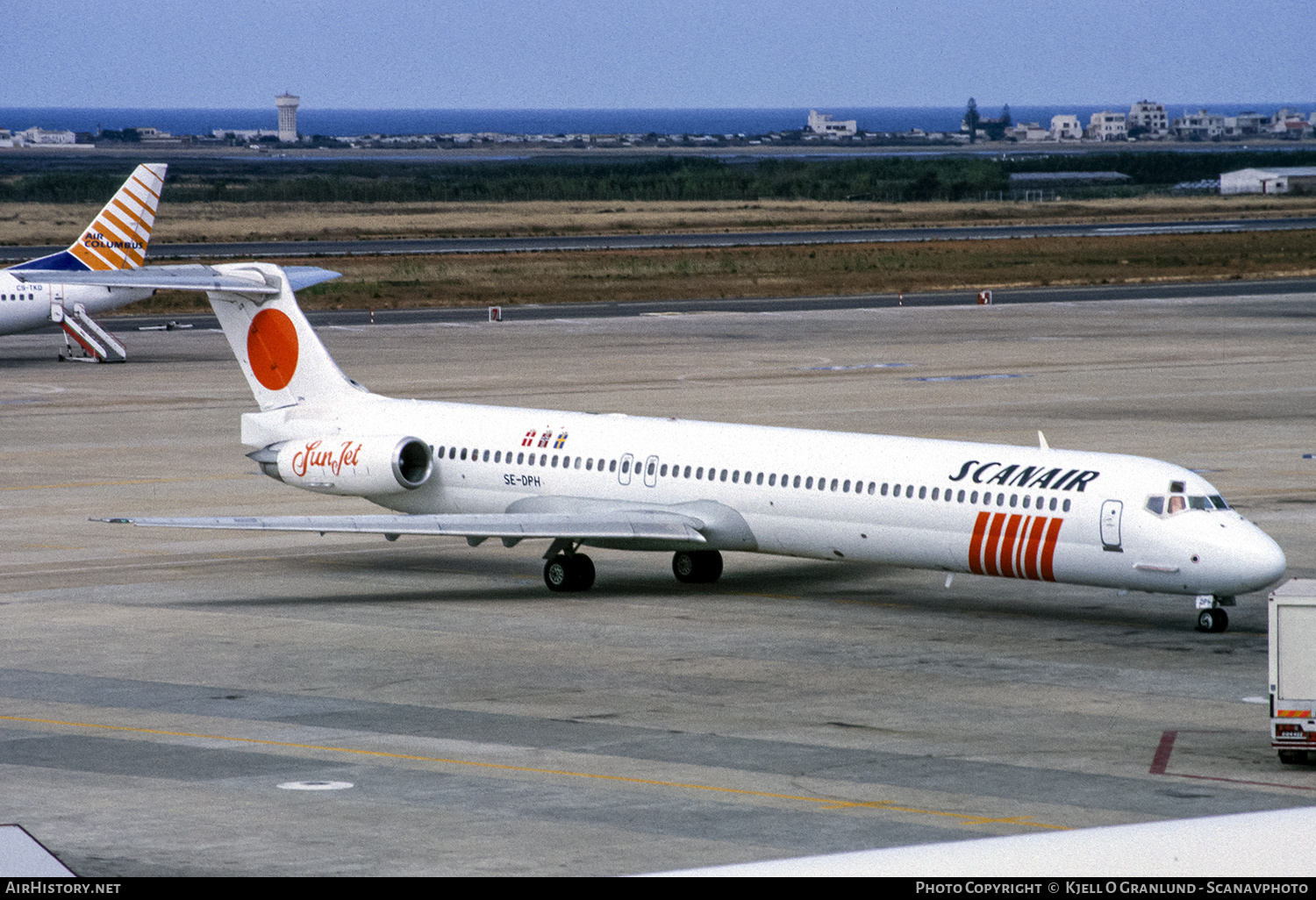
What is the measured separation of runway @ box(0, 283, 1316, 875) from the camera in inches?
674

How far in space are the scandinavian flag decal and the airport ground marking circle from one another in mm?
10003

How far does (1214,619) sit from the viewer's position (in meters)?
27.1

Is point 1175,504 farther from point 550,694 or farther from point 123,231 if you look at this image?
point 123,231

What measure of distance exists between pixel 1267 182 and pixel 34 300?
14671 centimetres

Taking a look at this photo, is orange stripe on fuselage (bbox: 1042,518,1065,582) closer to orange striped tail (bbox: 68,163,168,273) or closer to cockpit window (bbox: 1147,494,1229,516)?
cockpit window (bbox: 1147,494,1229,516)

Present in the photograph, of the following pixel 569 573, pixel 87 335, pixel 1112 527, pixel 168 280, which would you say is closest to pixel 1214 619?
pixel 1112 527

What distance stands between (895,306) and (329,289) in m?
28.2

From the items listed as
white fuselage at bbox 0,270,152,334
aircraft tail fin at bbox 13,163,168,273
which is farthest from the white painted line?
white fuselage at bbox 0,270,152,334

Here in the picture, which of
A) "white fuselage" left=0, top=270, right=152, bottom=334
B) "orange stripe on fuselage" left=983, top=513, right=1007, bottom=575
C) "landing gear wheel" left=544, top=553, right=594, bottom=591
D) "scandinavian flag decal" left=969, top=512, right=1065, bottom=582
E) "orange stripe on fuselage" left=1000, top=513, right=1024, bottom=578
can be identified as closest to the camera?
"scandinavian flag decal" left=969, top=512, right=1065, bottom=582

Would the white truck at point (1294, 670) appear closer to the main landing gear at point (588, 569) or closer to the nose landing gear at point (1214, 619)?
the nose landing gear at point (1214, 619)

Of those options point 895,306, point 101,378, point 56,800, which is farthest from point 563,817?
point 895,306

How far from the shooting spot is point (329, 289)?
322 feet

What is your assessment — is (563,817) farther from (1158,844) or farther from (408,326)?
(408,326)
